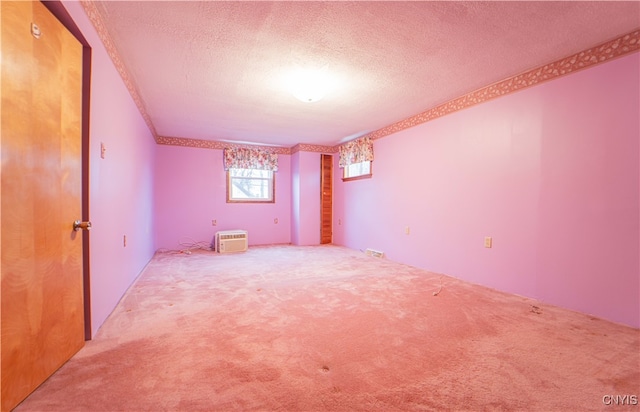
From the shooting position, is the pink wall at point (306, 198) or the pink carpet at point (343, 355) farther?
the pink wall at point (306, 198)

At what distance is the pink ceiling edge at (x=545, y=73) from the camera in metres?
2.08

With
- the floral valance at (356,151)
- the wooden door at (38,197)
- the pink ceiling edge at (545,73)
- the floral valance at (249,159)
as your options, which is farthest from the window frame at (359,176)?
the wooden door at (38,197)

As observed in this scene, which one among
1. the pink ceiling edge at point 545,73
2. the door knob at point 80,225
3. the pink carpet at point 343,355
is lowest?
the pink carpet at point 343,355

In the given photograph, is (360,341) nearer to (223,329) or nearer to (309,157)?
(223,329)

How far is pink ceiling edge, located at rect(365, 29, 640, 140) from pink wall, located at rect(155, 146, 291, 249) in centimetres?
386

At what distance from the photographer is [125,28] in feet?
6.57

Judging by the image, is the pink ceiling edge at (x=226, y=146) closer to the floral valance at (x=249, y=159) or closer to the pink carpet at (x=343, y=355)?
the floral valance at (x=249, y=159)

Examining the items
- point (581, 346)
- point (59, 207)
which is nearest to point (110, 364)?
point (59, 207)

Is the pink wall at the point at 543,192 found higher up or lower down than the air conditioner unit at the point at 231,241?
higher up

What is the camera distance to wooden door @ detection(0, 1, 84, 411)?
1.14 meters

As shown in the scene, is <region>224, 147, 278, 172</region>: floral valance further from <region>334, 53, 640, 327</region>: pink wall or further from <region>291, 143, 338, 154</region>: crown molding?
<region>334, 53, 640, 327</region>: pink wall

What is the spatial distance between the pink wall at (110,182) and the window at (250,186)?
2418 mm

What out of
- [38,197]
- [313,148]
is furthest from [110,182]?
[313,148]

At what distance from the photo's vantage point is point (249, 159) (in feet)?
19.0
